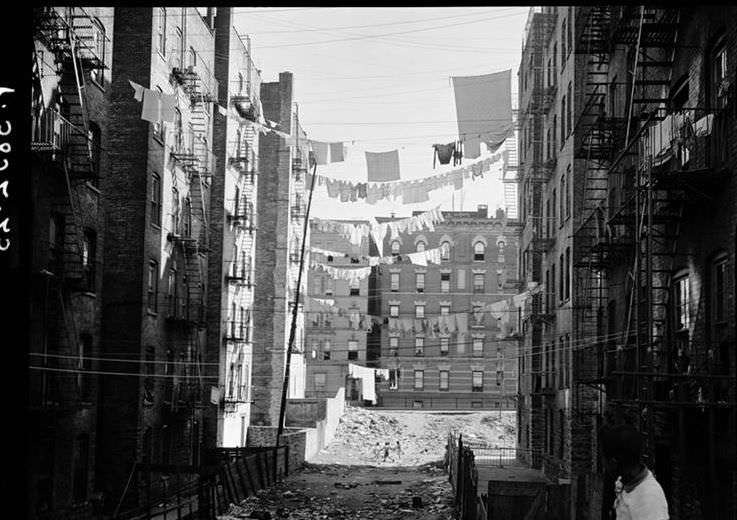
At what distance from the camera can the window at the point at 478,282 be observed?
90.8 metres

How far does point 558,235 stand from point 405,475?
15.5 m

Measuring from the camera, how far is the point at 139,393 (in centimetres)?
3198

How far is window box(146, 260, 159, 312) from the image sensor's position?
33.6m

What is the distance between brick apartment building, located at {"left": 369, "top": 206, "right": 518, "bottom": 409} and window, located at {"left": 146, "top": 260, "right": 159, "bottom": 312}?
5323cm

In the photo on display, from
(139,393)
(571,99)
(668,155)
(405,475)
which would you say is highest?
(571,99)

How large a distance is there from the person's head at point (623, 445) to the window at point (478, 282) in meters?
85.4

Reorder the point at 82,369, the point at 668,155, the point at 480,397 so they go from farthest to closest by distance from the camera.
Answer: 1. the point at 480,397
2. the point at 82,369
3. the point at 668,155

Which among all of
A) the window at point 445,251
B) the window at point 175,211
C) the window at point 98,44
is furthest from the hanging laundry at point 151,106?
the window at point 445,251

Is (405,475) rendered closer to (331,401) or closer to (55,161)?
(331,401)

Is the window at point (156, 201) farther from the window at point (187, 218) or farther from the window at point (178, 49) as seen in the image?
the window at point (178, 49)

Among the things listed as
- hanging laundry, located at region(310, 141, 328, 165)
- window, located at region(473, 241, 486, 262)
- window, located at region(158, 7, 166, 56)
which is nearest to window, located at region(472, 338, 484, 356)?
window, located at region(473, 241, 486, 262)

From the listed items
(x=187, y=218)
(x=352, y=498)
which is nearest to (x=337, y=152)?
(x=187, y=218)

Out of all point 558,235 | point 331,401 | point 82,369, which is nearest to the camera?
point 82,369

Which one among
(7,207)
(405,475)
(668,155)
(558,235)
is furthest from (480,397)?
(7,207)
